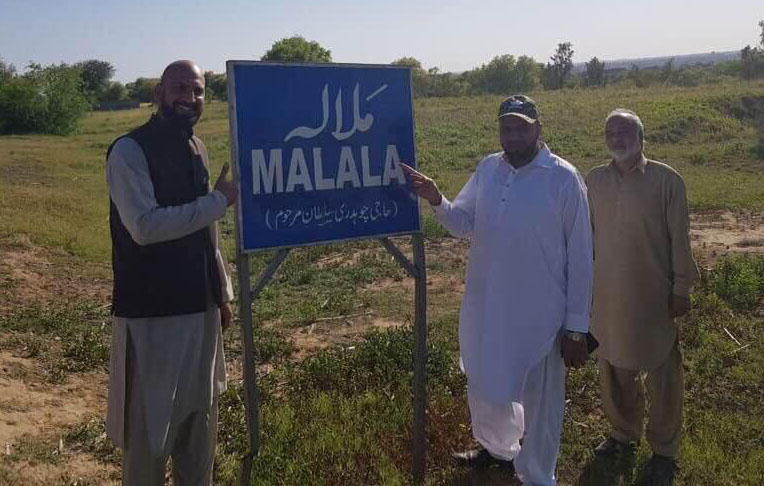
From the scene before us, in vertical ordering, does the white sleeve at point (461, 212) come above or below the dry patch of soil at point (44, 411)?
above

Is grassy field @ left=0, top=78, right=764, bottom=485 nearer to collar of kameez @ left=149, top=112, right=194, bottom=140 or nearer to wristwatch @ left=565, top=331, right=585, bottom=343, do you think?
wristwatch @ left=565, top=331, right=585, bottom=343

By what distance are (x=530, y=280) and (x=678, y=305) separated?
884 mm

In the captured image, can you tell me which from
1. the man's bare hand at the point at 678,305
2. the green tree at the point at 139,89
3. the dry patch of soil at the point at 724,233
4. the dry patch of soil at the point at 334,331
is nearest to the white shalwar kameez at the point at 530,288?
the man's bare hand at the point at 678,305

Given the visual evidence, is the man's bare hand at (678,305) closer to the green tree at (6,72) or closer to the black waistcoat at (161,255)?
the black waistcoat at (161,255)

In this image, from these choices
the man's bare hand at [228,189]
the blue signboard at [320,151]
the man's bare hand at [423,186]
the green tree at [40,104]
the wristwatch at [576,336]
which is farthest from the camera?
the green tree at [40,104]

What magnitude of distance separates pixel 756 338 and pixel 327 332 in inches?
133

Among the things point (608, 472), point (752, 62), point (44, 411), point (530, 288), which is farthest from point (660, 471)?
point (752, 62)

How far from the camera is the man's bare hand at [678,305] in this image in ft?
10.8

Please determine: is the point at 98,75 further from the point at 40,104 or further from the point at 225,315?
the point at 225,315

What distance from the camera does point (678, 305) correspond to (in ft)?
10.8

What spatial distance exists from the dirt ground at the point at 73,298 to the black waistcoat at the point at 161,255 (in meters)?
1.41

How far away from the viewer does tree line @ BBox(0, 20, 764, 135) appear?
32.8 metres

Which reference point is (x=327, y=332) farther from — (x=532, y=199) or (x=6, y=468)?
(x=532, y=199)

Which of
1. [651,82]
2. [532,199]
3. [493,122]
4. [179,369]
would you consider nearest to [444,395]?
[532,199]
